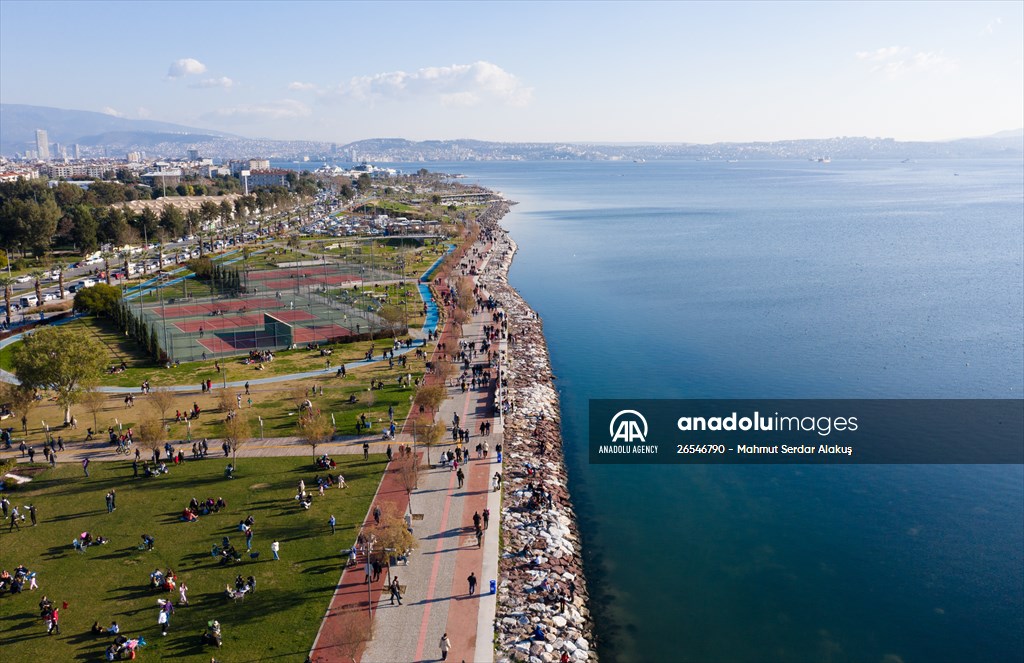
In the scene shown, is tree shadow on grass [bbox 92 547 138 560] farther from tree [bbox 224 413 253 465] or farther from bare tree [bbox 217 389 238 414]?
bare tree [bbox 217 389 238 414]

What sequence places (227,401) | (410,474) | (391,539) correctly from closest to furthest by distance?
(391,539) < (410,474) < (227,401)

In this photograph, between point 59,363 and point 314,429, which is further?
point 59,363

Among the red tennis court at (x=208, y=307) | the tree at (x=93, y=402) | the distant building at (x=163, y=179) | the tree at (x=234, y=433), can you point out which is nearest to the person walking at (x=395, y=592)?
the tree at (x=234, y=433)

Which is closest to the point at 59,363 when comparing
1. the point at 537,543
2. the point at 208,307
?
the point at 537,543

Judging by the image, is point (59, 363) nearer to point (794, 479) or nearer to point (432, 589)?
point (432, 589)

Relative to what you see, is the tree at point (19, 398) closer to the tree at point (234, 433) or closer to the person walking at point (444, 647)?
the tree at point (234, 433)

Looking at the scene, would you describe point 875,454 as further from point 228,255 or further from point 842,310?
point 228,255
